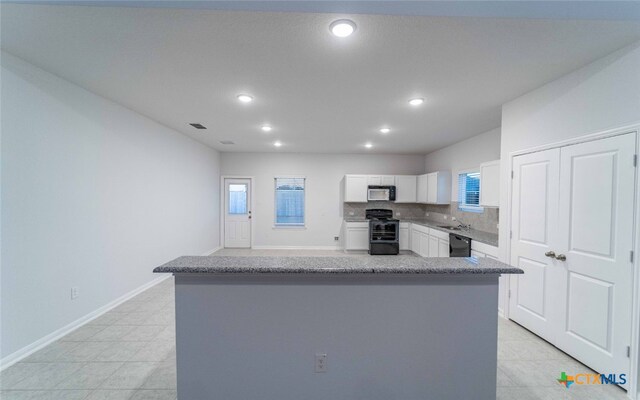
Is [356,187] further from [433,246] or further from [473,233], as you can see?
[473,233]

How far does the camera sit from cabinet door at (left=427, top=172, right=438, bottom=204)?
5.37 metres

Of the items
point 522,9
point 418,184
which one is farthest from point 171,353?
point 418,184

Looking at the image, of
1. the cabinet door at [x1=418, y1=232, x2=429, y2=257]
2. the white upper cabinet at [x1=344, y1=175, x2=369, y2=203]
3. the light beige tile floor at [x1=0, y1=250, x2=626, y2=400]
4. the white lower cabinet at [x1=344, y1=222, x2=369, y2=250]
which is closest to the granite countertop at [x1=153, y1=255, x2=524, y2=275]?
the light beige tile floor at [x1=0, y1=250, x2=626, y2=400]

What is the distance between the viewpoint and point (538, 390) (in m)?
1.83

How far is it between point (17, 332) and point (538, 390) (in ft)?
13.9

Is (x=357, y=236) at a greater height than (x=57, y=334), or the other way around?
(x=357, y=236)

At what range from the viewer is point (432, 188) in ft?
18.2

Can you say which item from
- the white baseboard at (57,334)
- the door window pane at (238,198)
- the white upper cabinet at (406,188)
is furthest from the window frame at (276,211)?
the white baseboard at (57,334)

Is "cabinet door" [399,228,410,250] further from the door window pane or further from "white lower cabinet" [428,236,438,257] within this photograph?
the door window pane

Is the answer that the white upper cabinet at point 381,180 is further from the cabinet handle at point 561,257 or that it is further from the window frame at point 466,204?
the cabinet handle at point 561,257

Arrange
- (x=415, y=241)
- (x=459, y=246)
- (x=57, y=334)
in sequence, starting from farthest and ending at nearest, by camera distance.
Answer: (x=415, y=241), (x=459, y=246), (x=57, y=334)

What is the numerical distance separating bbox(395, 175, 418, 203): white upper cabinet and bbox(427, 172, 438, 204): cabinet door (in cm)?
53

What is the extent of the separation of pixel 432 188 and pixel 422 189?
0.45m

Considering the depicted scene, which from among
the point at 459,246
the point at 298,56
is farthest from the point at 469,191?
the point at 298,56
